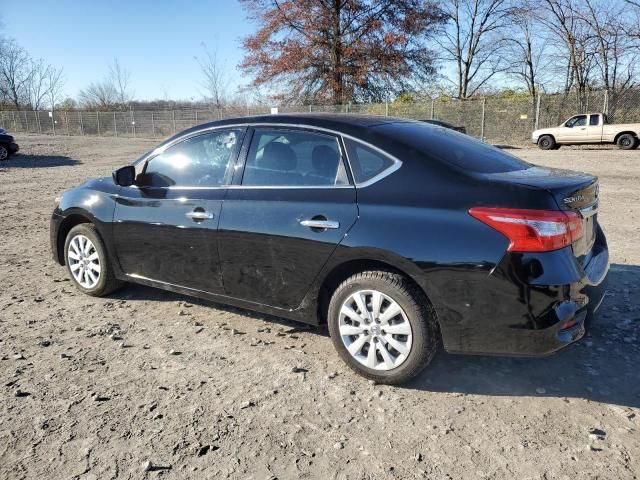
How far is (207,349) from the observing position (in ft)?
12.4

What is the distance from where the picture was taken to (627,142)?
21328 millimetres

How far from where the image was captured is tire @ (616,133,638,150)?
2112cm

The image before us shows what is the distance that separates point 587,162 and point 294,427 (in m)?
17.1

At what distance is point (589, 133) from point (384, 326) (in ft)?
74.5

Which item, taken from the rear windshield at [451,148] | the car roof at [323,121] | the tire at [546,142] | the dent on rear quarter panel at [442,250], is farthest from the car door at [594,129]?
the dent on rear quarter panel at [442,250]

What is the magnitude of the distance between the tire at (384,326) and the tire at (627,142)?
22015mm

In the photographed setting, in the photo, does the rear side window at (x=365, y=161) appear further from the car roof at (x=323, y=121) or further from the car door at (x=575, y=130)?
the car door at (x=575, y=130)

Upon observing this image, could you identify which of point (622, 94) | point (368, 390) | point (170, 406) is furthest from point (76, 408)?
point (622, 94)

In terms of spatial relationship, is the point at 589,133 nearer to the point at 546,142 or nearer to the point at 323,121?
the point at 546,142

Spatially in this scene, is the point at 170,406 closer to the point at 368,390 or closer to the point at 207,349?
the point at 207,349

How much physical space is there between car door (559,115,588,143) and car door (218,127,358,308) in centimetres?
2239

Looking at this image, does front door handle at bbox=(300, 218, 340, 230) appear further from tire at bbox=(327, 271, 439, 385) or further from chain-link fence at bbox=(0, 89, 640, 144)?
chain-link fence at bbox=(0, 89, 640, 144)

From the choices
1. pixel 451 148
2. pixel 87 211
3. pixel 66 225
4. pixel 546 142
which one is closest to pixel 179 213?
pixel 87 211

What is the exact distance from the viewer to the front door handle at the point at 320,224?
324cm
